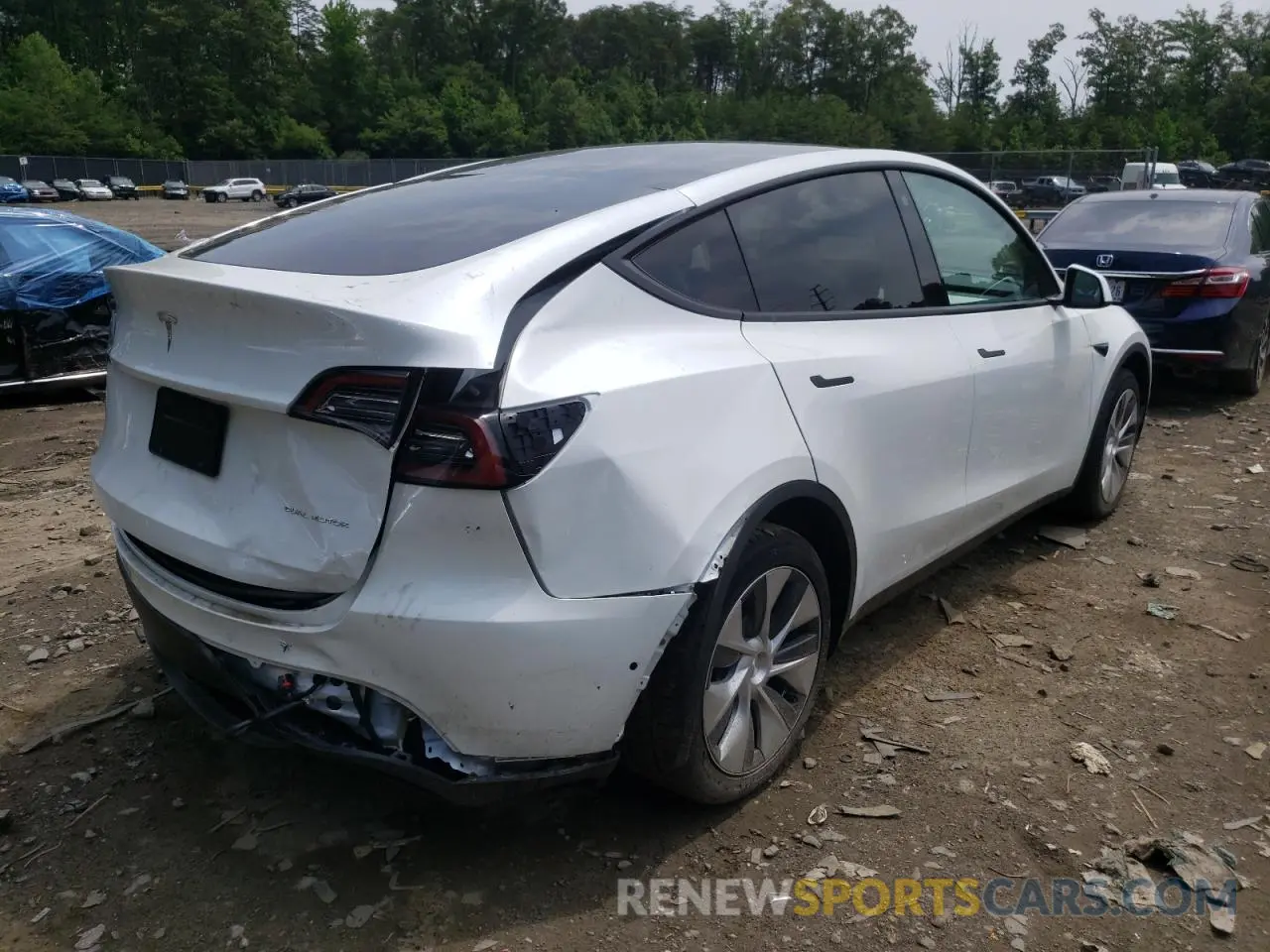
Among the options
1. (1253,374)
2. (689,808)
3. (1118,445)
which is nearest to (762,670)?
(689,808)

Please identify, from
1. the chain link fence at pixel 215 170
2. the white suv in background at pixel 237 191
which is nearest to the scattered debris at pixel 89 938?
the chain link fence at pixel 215 170

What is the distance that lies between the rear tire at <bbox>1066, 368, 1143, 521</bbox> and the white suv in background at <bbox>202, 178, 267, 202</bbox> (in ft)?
200

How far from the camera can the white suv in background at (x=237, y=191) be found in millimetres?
58969

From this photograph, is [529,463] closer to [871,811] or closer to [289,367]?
[289,367]

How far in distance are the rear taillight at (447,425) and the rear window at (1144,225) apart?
6.80 meters

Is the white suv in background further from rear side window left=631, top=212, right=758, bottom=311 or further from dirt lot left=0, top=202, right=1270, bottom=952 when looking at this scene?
rear side window left=631, top=212, right=758, bottom=311

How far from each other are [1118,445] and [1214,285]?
9.81 ft

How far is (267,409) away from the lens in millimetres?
2209

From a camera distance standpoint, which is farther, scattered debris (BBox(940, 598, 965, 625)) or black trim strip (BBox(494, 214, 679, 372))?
scattered debris (BBox(940, 598, 965, 625))

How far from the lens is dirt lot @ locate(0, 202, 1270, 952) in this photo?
2.37 m

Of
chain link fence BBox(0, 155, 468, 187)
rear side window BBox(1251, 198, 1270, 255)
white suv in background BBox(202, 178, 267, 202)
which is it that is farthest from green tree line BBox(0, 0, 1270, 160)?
rear side window BBox(1251, 198, 1270, 255)

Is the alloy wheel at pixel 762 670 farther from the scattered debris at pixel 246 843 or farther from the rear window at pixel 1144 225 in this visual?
the rear window at pixel 1144 225

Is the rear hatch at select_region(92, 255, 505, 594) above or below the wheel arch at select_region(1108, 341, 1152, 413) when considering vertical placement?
above

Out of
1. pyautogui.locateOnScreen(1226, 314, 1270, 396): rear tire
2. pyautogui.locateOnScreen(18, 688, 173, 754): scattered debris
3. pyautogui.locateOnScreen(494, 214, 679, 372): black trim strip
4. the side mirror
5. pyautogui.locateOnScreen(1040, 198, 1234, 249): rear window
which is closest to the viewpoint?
pyautogui.locateOnScreen(494, 214, 679, 372): black trim strip
